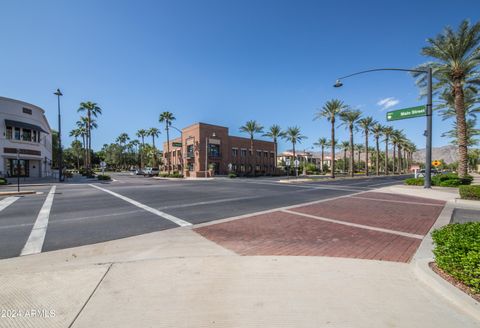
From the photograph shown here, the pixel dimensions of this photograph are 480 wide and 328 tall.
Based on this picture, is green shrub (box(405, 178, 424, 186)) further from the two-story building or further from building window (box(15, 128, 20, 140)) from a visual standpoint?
building window (box(15, 128, 20, 140))

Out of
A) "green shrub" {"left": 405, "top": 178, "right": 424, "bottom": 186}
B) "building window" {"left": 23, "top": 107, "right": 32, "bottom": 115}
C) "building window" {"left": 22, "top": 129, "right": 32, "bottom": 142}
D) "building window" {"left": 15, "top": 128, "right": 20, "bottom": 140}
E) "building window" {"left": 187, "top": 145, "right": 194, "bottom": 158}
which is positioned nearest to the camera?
"green shrub" {"left": 405, "top": 178, "right": 424, "bottom": 186}

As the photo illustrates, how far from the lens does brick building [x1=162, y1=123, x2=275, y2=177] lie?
45.6 m

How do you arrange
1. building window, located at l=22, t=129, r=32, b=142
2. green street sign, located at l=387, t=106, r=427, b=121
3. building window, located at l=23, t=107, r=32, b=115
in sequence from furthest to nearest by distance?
building window, located at l=23, t=107, r=32, b=115 < building window, located at l=22, t=129, r=32, b=142 < green street sign, located at l=387, t=106, r=427, b=121

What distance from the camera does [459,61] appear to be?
16.8 metres

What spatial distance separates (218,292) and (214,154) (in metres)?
46.2

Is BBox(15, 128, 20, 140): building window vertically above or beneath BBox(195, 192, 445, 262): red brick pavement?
above

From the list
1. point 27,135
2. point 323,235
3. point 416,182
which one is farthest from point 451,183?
point 27,135

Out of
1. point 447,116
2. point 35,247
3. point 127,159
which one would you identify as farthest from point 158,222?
point 127,159

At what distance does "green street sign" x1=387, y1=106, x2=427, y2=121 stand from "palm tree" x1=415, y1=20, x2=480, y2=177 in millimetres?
4958

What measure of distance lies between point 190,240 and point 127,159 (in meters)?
99.0

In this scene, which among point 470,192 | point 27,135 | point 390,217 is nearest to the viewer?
point 390,217

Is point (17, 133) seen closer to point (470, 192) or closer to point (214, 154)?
point (214, 154)

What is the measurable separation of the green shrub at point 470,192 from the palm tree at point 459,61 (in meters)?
8.43

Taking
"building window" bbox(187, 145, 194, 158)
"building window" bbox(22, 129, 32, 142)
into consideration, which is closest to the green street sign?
"building window" bbox(187, 145, 194, 158)
